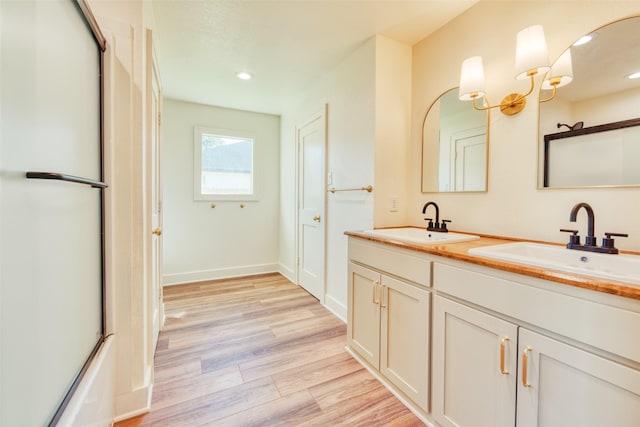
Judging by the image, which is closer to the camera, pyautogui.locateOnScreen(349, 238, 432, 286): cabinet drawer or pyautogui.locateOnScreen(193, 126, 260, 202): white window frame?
pyautogui.locateOnScreen(349, 238, 432, 286): cabinet drawer

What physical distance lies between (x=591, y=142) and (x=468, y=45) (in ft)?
3.29

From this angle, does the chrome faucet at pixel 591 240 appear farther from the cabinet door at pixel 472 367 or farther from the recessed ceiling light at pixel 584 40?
the recessed ceiling light at pixel 584 40

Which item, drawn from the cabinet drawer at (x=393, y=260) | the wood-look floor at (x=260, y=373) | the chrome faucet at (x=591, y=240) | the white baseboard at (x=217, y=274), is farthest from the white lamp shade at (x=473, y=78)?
the white baseboard at (x=217, y=274)

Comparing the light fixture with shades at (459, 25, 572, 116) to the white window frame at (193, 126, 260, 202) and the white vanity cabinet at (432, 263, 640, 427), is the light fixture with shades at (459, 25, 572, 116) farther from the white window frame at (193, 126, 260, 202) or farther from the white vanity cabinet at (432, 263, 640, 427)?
the white window frame at (193, 126, 260, 202)

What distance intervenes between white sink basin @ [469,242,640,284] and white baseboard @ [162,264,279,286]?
3.24m

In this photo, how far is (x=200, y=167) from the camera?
11.7 ft

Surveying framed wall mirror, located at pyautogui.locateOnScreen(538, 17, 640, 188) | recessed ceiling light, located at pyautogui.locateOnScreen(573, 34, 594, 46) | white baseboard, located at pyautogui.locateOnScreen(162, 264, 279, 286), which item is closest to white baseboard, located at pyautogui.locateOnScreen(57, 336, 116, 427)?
framed wall mirror, located at pyautogui.locateOnScreen(538, 17, 640, 188)

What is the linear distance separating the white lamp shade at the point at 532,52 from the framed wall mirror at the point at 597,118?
0.16 metres

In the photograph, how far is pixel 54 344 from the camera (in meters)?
0.81

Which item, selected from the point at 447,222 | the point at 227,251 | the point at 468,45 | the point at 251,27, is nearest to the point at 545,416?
the point at 447,222

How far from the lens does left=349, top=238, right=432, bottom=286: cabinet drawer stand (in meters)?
1.32

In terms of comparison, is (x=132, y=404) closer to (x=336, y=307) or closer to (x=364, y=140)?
(x=336, y=307)

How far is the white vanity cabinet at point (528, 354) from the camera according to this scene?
2.47 feet

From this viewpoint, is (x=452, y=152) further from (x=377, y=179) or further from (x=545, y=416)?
(x=545, y=416)
